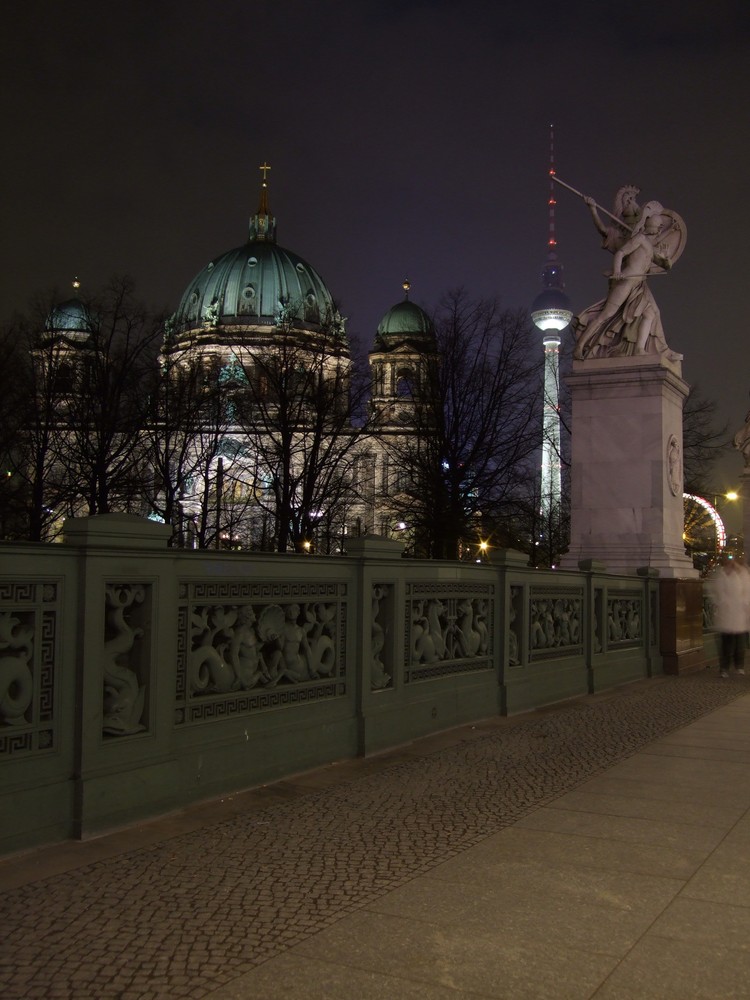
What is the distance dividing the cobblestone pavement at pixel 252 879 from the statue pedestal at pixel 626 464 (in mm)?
9576

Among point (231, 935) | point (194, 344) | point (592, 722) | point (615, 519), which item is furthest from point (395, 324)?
point (231, 935)

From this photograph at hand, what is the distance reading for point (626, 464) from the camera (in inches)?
738

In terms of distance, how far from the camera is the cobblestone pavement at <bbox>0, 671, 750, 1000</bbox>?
4.28m

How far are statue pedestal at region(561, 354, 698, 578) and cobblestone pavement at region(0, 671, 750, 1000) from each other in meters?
9.58

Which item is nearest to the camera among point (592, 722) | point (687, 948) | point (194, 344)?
point (687, 948)

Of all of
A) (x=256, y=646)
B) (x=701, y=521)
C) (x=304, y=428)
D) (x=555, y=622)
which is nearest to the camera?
(x=256, y=646)

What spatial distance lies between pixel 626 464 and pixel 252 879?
1429 centimetres

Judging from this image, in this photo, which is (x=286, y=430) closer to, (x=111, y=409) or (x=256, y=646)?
(x=111, y=409)

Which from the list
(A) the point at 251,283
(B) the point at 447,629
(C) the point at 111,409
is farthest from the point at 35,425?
(A) the point at 251,283

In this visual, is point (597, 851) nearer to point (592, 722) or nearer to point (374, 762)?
point (374, 762)

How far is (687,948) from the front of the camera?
14.8 ft

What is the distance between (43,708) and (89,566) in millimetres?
796

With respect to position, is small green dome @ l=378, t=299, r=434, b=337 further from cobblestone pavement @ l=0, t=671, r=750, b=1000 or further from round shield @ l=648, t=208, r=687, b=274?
cobblestone pavement @ l=0, t=671, r=750, b=1000

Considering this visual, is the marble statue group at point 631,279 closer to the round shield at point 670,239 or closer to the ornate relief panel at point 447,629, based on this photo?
the round shield at point 670,239
